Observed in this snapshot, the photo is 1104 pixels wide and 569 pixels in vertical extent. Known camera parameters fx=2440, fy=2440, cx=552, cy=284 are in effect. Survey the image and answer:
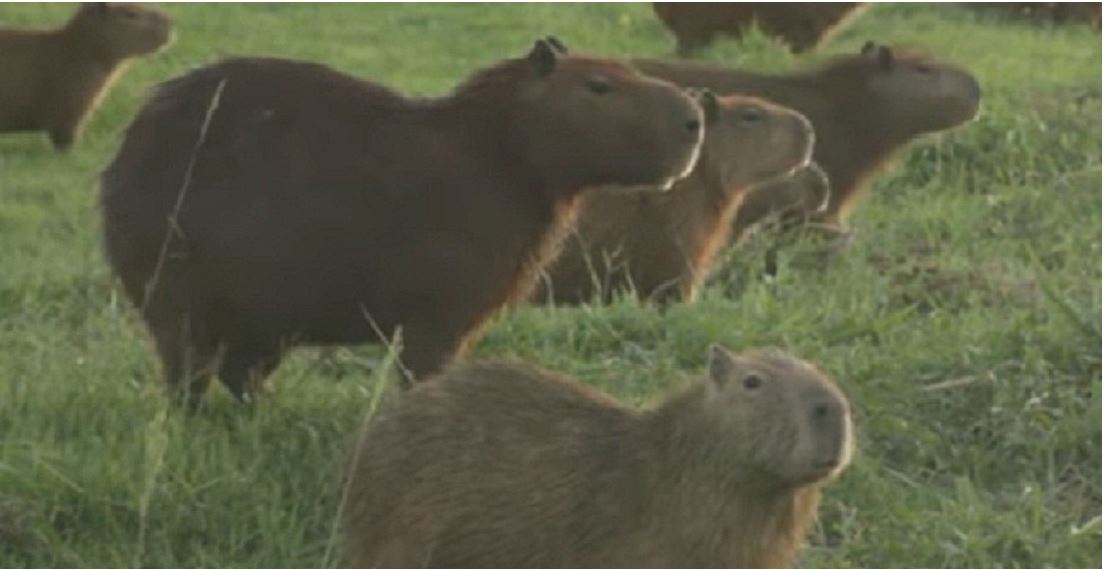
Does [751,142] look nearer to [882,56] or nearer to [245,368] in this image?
[882,56]

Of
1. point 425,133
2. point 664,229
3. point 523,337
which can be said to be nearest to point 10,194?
point 664,229

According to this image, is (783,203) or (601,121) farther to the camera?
(783,203)

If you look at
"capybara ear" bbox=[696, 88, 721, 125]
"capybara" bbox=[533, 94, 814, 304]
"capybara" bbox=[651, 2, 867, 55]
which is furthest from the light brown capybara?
"capybara" bbox=[651, 2, 867, 55]

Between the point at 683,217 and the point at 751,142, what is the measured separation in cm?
33

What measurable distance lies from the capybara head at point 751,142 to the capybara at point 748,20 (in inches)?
170

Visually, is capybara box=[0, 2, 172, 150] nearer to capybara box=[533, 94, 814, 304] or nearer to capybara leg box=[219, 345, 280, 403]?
capybara box=[533, 94, 814, 304]

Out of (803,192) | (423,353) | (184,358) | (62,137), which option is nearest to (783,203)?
(803,192)

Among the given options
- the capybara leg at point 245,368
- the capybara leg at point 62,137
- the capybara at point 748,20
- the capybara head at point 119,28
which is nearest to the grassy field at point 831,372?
the capybara leg at point 245,368

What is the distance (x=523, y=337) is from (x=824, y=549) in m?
1.43

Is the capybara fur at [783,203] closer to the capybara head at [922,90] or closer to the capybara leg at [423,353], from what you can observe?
the capybara head at [922,90]

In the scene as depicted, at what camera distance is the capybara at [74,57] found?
34.1 feet

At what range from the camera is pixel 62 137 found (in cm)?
1023

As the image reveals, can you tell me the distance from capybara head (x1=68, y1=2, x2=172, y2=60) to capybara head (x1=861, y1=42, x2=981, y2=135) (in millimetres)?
3653

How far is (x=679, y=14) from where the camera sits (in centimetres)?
1138
